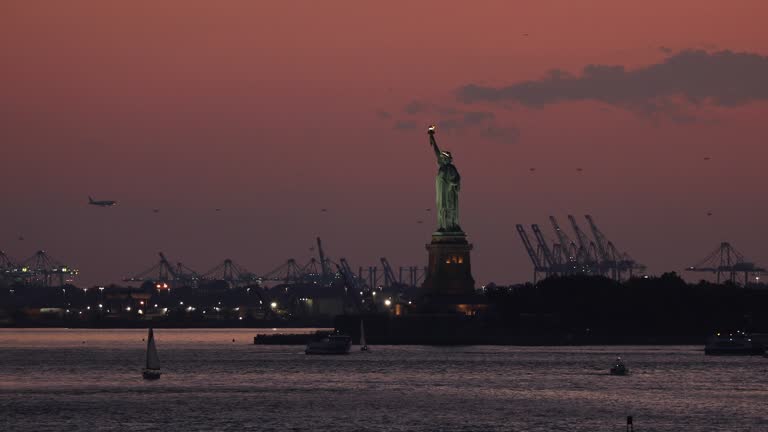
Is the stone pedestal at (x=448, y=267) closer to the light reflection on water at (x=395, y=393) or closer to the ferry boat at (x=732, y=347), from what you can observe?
the light reflection on water at (x=395, y=393)

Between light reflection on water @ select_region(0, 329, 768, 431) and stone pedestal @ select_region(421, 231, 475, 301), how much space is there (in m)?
17.4

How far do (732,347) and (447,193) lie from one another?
39.2m

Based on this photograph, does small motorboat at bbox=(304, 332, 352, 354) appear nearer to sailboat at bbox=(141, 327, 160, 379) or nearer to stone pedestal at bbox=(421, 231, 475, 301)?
stone pedestal at bbox=(421, 231, 475, 301)

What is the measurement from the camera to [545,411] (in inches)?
3866

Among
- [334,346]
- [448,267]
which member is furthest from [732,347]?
[334,346]

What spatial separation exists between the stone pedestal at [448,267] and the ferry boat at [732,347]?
29.9 m

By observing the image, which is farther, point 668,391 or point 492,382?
point 492,382

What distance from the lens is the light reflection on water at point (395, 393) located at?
3593 inches

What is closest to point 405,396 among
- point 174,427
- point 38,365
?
point 174,427

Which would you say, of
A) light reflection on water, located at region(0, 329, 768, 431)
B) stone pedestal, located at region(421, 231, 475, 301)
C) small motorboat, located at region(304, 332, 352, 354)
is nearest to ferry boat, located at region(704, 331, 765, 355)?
light reflection on water, located at region(0, 329, 768, 431)

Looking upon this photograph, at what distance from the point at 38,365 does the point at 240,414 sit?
67538mm

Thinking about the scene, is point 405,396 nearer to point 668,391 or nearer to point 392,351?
point 668,391

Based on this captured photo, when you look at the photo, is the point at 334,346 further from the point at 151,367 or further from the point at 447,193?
the point at 151,367

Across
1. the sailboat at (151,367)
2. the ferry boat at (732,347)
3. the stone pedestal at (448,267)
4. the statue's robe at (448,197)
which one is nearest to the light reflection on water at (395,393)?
the sailboat at (151,367)
